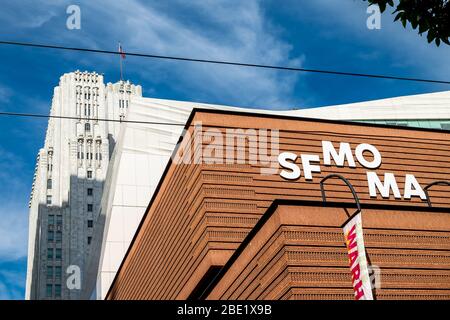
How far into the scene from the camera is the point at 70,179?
15612 centimetres

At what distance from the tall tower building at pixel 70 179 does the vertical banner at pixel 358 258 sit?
388 ft

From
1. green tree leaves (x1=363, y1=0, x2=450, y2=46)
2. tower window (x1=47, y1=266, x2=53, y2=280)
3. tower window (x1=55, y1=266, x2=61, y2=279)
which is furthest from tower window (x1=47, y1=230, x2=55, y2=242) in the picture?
green tree leaves (x1=363, y1=0, x2=450, y2=46)

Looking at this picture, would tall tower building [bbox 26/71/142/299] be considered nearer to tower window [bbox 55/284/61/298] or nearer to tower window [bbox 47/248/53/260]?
tower window [bbox 47/248/53/260]

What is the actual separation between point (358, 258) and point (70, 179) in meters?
145

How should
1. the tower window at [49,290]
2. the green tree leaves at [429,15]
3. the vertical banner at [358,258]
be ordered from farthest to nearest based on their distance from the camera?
the tower window at [49,290] < the vertical banner at [358,258] < the green tree leaves at [429,15]

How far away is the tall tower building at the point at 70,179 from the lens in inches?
5714

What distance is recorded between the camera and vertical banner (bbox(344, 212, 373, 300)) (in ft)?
56.1

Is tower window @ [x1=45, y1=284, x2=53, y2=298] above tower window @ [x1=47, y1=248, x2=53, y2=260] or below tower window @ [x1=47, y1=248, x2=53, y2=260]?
below

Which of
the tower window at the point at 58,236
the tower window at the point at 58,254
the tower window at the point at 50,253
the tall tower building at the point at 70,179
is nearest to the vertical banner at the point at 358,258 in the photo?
the tall tower building at the point at 70,179

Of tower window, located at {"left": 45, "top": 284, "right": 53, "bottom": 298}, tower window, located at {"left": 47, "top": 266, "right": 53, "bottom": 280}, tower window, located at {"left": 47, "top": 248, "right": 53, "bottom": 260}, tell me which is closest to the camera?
tower window, located at {"left": 45, "top": 284, "right": 53, "bottom": 298}

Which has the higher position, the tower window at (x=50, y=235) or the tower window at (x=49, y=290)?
the tower window at (x=50, y=235)

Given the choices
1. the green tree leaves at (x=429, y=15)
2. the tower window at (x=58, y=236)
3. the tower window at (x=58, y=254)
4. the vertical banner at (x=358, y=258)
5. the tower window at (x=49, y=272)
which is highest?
the tower window at (x=58, y=236)

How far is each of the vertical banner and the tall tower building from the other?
118316mm

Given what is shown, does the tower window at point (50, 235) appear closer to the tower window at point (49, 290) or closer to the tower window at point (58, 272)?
the tower window at point (58, 272)
